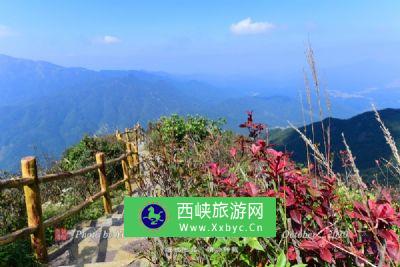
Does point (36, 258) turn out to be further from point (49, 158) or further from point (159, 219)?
point (49, 158)

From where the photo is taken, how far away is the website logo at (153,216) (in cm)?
251

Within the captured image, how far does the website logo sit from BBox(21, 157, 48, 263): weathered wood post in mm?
3832

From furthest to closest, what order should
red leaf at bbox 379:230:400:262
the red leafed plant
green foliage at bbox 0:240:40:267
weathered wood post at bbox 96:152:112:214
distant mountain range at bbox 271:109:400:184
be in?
distant mountain range at bbox 271:109:400:184 → weathered wood post at bbox 96:152:112:214 → green foliage at bbox 0:240:40:267 → the red leafed plant → red leaf at bbox 379:230:400:262

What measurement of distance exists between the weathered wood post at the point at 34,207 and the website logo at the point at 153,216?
12.6 feet

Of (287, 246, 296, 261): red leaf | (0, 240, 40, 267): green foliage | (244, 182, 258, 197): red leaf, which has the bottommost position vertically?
(0, 240, 40, 267): green foliage

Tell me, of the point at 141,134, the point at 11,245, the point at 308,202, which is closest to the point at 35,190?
the point at 11,245

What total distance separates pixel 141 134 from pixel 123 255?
672 inches

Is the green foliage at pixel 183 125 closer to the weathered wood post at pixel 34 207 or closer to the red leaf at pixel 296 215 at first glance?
the weathered wood post at pixel 34 207

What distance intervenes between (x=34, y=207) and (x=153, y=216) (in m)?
3.93

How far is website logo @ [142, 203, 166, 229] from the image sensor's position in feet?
8.22

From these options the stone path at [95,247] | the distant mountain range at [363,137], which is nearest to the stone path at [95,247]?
the stone path at [95,247]

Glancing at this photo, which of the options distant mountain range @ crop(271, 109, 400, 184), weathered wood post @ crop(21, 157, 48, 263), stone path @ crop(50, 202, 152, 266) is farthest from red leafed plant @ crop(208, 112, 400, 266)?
distant mountain range @ crop(271, 109, 400, 184)

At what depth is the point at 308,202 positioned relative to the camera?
9.07 ft

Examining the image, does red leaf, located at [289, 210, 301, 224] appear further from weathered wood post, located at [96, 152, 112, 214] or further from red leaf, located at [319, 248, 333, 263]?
weathered wood post, located at [96, 152, 112, 214]
